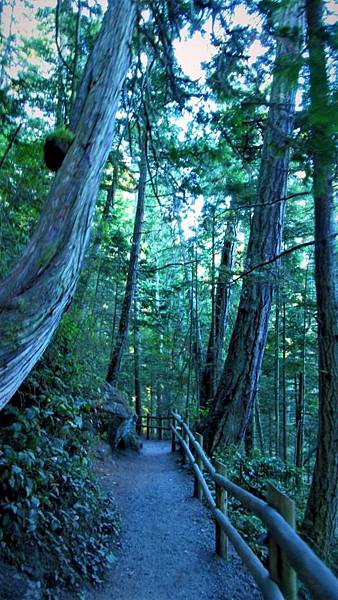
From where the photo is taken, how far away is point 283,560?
2.28m

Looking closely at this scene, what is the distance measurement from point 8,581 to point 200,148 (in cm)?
671

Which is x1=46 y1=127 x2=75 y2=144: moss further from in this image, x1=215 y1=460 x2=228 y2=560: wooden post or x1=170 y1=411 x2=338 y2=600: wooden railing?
x1=215 y1=460 x2=228 y2=560: wooden post

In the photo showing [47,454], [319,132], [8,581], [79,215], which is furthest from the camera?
[47,454]

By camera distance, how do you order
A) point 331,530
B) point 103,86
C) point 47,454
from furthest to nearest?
point 331,530
point 47,454
point 103,86

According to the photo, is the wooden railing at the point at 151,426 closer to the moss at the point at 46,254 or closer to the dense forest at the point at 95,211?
the dense forest at the point at 95,211

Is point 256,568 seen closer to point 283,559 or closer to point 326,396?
point 283,559

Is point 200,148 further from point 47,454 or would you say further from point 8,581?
point 8,581

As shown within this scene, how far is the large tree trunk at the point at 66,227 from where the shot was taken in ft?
8.50

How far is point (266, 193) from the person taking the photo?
7.63 m

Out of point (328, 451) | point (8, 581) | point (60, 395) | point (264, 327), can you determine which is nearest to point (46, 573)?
point (8, 581)

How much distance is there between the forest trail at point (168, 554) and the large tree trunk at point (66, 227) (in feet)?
8.26

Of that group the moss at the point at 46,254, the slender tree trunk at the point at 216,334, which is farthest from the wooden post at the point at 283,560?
the slender tree trunk at the point at 216,334

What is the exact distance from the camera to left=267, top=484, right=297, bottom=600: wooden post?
2.24m

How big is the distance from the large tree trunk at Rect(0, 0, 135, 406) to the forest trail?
8.26 ft
